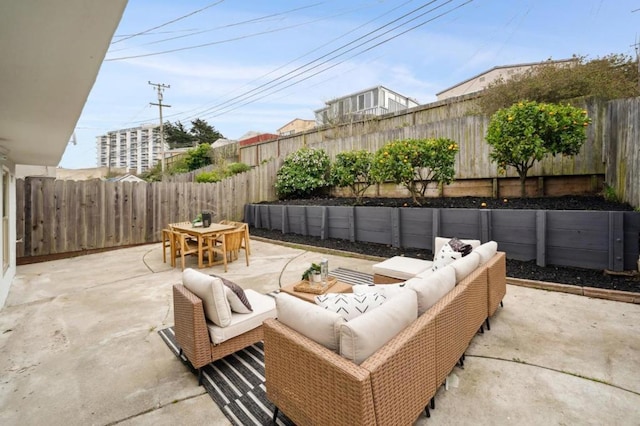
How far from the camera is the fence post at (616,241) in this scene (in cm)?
356

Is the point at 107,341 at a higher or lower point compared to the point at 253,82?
lower

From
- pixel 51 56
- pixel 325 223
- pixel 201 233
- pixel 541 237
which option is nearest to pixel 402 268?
pixel 541 237

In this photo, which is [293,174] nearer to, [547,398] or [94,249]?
[94,249]

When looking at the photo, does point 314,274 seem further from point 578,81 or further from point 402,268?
point 578,81

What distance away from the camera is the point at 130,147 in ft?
146

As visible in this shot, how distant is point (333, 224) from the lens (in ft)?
23.2

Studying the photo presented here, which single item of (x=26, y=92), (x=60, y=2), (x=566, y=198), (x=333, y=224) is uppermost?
(x=26, y=92)

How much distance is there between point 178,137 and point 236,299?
114 ft

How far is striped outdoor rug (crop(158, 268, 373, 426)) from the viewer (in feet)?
5.97

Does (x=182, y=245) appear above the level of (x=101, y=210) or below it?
below

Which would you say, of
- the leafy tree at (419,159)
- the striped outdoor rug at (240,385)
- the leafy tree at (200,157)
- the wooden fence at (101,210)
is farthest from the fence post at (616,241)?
the leafy tree at (200,157)

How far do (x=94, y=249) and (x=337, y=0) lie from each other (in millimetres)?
9846

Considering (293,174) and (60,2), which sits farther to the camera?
(293,174)

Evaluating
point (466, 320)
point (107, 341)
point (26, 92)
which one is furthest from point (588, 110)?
point (107, 341)
